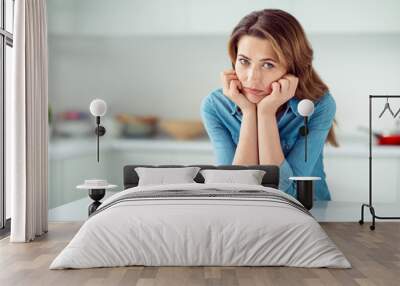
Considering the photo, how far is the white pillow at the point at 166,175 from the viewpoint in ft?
22.7

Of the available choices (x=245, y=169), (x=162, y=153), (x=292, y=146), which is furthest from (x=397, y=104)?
(x=162, y=153)

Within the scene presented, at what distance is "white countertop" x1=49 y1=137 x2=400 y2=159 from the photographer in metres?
7.80

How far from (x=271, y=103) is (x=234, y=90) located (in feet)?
1.59

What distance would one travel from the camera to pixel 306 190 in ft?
24.2

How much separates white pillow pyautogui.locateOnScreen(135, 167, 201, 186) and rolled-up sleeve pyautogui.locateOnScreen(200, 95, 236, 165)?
2.17ft

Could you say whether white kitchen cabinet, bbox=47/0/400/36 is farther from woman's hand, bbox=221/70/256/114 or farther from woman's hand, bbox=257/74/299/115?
woman's hand, bbox=257/74/299/115

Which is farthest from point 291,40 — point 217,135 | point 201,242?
point 201,242

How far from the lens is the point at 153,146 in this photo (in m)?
7.94

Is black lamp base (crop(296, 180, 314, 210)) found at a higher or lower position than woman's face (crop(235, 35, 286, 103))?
lower

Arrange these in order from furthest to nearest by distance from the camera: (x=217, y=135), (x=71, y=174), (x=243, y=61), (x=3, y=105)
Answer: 1. (x=71, y=174)
2. (x=217, y=135)
3. (x=243, y=61)
4. (x=3, y=105)

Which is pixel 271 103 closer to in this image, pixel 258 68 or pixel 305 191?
pixel 258 68

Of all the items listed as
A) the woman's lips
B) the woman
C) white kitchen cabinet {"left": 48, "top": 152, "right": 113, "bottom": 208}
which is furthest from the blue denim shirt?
white kitchen cabinet {"left": 48, "top": 152, "right": 113, "bottom": 208}

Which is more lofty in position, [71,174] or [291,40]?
[291,40]

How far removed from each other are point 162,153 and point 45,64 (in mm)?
1908
